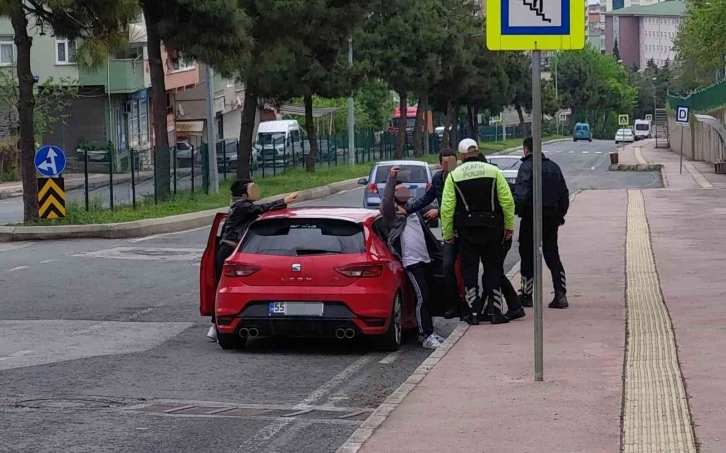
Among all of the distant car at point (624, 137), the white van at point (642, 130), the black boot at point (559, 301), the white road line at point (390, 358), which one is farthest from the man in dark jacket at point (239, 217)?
the white van at point (642, 130)

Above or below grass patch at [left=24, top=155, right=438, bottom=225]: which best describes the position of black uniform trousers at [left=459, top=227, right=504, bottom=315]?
above

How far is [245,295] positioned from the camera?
11.5 m

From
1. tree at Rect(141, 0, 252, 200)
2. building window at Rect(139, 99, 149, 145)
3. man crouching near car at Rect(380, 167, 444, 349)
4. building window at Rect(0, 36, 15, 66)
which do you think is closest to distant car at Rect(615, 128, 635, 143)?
building window at Rect(139, 99, 149, 145)

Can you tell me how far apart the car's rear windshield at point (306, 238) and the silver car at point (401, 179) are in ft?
57.2

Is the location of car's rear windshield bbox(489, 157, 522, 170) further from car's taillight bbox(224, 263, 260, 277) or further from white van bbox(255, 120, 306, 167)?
car's taillight bbox(224, 263, 260, 277)

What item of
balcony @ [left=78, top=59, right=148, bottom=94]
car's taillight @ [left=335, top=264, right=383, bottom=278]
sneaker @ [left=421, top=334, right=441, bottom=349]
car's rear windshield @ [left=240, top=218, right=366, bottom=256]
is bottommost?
sneaker @ [left=421, top=334, right=441, bottom=349]

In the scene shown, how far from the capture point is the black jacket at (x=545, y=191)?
13.0 metres

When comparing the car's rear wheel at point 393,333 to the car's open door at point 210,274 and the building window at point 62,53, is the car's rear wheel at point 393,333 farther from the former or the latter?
the building window at point 62,53

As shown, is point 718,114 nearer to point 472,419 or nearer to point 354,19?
point 354,19

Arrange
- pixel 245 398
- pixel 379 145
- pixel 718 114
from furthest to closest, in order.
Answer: pixel 379 145, pixel 718 114, pixel 245 398

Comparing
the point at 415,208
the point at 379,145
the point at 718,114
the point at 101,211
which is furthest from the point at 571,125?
the point at 415,208

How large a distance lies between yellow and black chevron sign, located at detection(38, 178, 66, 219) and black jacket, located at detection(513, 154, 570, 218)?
1412cm

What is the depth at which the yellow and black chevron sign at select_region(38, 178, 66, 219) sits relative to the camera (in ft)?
82.8

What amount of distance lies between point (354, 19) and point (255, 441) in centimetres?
3300
